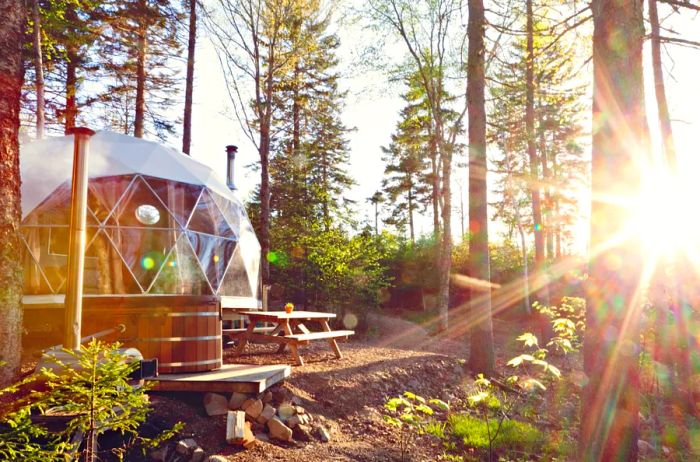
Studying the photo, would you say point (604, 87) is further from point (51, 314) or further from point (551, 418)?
point (51, 314)

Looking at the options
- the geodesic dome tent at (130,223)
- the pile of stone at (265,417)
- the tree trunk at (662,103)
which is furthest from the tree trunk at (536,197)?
the pile of stone at (265,417)

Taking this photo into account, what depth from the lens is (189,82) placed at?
15.4 m

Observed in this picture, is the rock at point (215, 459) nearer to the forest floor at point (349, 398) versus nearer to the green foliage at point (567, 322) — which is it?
the forest floor at point (349, 398)

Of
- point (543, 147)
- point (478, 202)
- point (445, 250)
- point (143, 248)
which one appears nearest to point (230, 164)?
point (143, 248)

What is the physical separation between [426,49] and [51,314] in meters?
12.7

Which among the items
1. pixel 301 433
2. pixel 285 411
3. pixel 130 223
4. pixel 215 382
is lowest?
pixel 301 433

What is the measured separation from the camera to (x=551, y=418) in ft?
21.3

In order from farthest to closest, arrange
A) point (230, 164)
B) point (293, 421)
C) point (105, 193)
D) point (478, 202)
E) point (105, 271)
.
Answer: point (230, 164) < point (478, 202) < point (105, 193) < point (105, 271) < point (293, 421)

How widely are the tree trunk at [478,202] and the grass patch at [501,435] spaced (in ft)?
9.94

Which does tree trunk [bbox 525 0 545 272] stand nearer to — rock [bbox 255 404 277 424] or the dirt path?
the dirt path

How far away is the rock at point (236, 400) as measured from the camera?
477cm

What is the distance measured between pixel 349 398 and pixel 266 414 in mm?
1761

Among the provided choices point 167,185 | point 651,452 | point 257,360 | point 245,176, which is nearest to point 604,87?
point 651,452

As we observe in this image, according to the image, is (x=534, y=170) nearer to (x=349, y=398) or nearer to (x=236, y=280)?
(x=236, y=280)
